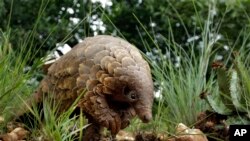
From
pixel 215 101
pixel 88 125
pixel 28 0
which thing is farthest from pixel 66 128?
pixel 28 0

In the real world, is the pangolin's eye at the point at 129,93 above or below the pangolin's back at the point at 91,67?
below

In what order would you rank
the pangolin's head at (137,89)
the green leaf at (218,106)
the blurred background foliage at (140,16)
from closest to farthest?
the pangolin's head at (137,89) < the green leaf at (218,106) < the blurred background foliage at (140,16)

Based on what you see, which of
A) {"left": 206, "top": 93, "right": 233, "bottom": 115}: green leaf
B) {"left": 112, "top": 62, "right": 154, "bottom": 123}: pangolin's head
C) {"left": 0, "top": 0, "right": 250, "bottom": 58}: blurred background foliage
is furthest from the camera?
{"left": 0, "top": 0, "right": 250, "bottom": 58}: blurred background foliage

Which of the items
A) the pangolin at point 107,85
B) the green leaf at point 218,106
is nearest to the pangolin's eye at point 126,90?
the pangolin at point 107,85

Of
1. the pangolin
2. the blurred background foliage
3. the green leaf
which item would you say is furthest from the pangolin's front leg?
the blurred background foliage

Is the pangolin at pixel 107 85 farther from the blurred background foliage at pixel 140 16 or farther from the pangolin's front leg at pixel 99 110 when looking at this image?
the blurred background foliage at pixel 140 16

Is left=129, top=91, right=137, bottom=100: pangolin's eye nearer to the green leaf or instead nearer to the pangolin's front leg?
the pangolin's front leg

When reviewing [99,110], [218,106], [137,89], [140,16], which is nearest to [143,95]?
[137,89]

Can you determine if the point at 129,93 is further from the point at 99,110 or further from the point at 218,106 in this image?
the point at 218,106
